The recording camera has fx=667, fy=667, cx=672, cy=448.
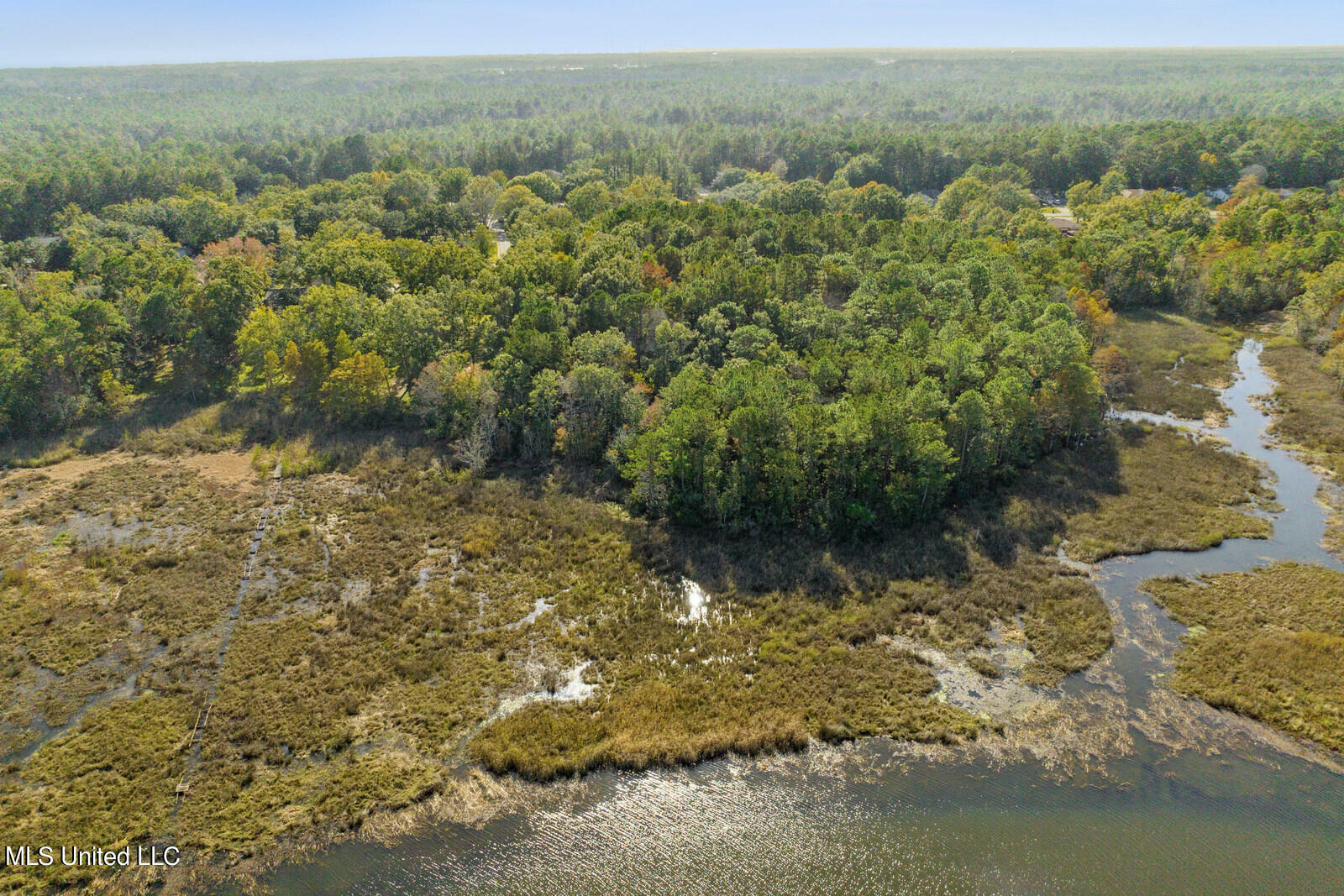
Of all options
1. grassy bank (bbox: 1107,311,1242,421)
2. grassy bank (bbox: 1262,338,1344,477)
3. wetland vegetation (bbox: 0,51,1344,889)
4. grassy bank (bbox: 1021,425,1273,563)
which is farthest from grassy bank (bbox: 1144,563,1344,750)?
grassy bank (bbox: 1107,311,1242,421)

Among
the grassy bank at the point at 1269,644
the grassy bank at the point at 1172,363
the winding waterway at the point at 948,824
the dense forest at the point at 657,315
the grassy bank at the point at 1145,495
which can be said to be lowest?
the winding waterway at the point at 948,824

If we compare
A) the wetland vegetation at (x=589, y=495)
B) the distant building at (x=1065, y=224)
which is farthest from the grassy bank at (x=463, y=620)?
the distant building at (x=1065, y=224)

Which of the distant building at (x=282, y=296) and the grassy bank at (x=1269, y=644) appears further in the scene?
the distant building at (x=282, y=296)

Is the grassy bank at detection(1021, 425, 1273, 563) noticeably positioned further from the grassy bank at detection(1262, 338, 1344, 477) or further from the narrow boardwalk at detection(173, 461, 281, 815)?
the narrow boardwalk at detection(173, 461, 281, 815)

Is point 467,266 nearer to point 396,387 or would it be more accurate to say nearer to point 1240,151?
point 396,387

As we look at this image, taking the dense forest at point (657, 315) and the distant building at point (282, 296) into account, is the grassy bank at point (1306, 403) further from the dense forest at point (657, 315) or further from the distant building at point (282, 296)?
the distant building at point (282, 296)

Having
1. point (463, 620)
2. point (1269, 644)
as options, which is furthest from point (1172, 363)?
point (463, 620)
